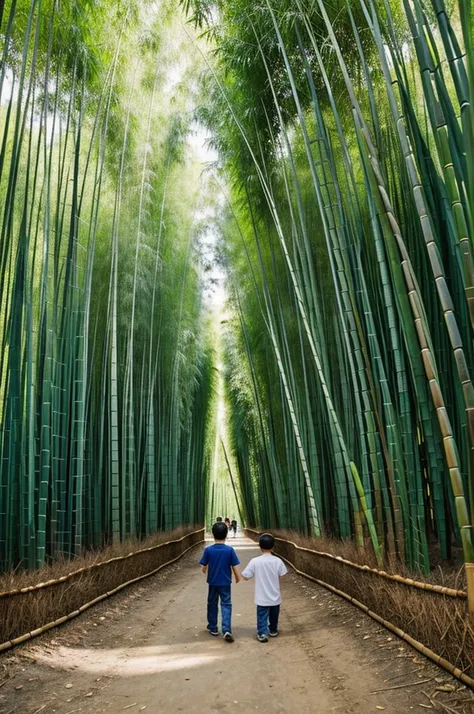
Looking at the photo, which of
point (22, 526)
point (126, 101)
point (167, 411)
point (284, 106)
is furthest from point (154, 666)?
point (167, 411)

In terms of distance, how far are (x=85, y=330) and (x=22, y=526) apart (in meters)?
1.62

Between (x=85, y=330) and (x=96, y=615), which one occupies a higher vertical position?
(x=85, y=330)

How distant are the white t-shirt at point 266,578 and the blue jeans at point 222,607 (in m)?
0.15

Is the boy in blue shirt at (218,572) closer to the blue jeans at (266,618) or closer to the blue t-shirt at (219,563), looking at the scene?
the blue t-shirt at (219,563)

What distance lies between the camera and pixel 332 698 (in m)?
1.97

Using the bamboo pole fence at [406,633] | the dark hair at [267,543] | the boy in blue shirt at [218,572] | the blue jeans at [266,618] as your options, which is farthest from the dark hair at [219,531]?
the bamboo pole fence at [406,633]

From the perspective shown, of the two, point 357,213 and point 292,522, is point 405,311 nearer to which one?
point 357,213

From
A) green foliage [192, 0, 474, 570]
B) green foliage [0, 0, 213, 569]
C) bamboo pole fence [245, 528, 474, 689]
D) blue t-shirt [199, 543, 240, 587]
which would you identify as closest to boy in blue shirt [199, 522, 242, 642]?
blue t-shirt [199, 543, 240, 587]

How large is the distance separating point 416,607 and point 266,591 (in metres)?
0.85

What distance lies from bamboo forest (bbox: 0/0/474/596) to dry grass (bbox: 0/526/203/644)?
34 cm

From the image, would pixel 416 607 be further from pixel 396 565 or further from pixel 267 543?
pixel 267 543

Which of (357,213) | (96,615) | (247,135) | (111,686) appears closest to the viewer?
(111,686)

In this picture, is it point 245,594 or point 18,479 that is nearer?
point 18,479

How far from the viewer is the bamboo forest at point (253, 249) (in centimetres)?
294
